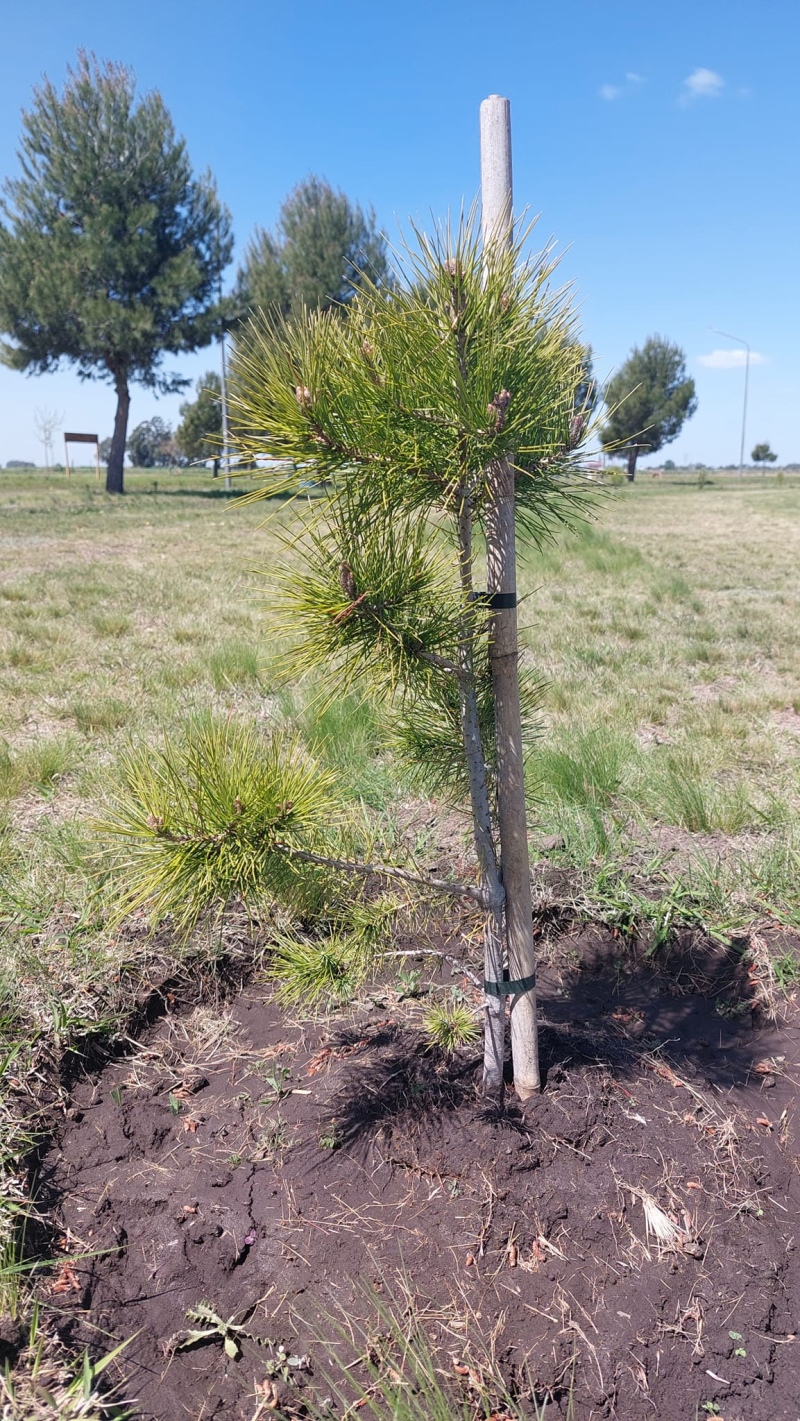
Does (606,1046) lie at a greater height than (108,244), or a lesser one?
lesser

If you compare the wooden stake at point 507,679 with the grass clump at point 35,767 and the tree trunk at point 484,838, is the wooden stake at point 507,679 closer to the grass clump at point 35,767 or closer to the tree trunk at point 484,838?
the tree trunk at point 484,838

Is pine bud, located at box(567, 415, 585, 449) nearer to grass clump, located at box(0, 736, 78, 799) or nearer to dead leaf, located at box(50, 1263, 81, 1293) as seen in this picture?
dead leaf, located at box(50, 1263, 81, 1293)

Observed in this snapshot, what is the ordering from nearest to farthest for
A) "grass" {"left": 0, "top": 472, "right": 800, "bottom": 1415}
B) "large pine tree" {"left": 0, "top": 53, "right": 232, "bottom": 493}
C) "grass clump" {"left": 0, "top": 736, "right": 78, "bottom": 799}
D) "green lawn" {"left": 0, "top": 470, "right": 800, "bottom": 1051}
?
"grass" {"left": 0, "top": 472, "right": 800, "bottom": 1415} < "green lawn" {"left": 0, "top": 470, "right": 800, "bottom": 1051} < "grass clump" {"left": 0, "top": 736, "right": 78, "bottom": 799} < "large pine tree" {"left": 0, "top": 53, "right": 232, "bottom": 493}

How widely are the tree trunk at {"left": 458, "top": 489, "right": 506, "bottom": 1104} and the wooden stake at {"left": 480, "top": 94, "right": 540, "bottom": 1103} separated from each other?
3 cm

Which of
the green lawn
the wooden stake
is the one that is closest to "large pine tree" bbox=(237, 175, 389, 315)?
the green lawn

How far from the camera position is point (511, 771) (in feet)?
6.07

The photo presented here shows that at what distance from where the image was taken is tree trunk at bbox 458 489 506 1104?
68.0 inches

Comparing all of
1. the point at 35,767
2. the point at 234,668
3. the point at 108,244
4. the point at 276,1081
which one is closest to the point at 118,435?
Answer: the point at 108,244

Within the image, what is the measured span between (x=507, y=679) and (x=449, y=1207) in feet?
3.49

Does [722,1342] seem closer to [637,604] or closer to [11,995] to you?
[11,995]

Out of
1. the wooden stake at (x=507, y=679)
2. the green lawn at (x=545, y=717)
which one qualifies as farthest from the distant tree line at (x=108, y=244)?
the wooden stake at (x=507, y=679)

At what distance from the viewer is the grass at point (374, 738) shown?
244cm

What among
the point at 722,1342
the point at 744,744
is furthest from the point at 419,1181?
the point at 744,744

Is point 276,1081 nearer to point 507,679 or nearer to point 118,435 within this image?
point 507,679
